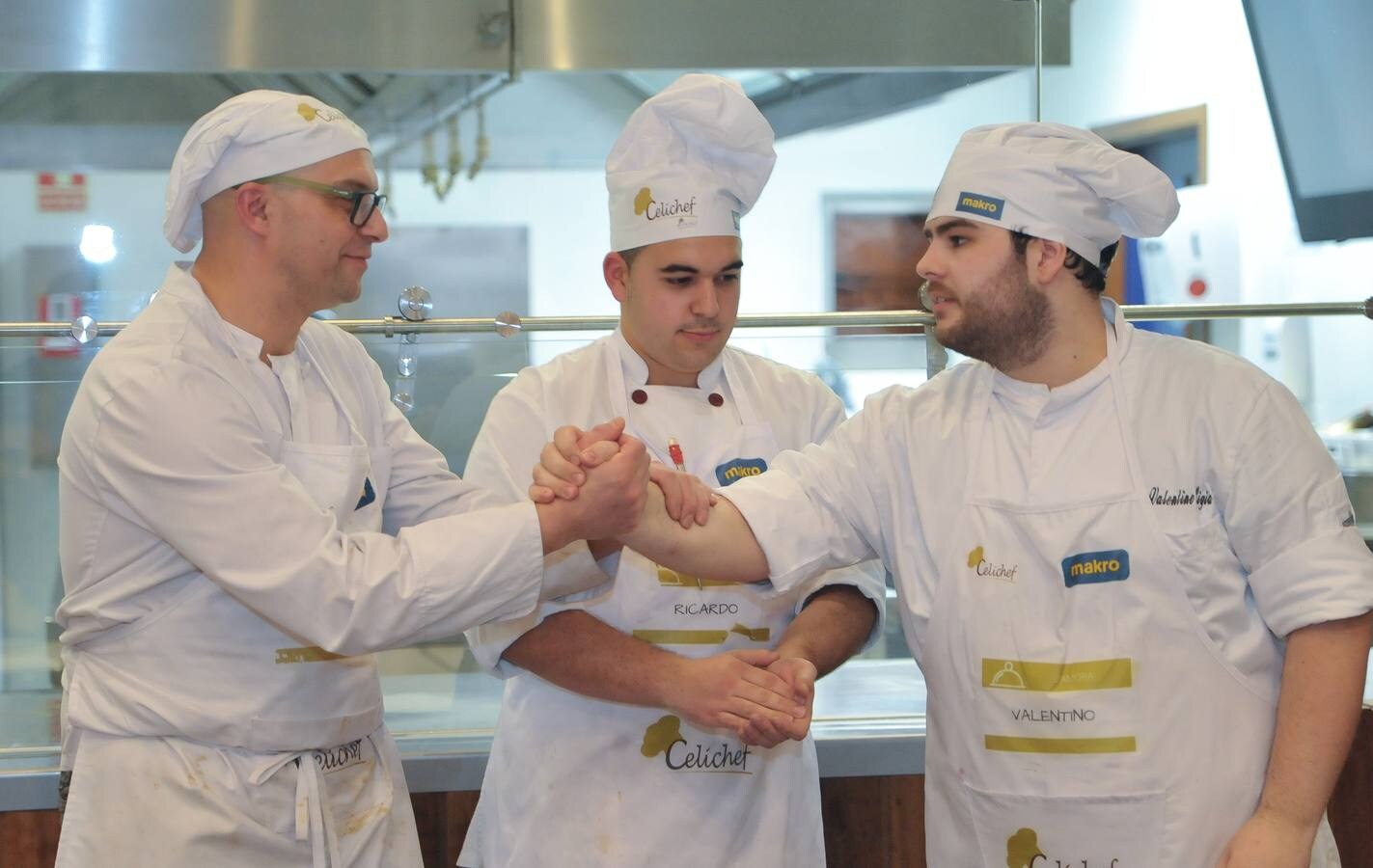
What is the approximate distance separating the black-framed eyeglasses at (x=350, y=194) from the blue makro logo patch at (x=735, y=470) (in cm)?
62

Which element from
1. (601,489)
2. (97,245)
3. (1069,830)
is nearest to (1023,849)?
(1069,830)

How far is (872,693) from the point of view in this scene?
2.61 m

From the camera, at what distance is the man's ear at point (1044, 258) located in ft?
6.11

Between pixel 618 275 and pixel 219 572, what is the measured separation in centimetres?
78

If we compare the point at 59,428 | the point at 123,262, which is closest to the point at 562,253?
the point at 123,262

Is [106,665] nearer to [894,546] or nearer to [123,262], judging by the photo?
[894,546]

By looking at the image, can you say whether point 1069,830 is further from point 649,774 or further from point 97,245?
point 97,245

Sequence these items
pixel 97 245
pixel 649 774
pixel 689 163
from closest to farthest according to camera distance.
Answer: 1. pixel 649 774
2. pixel 689 163
3. pixel 97 245

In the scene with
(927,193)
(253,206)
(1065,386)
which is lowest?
(1065,386)

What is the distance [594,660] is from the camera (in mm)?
1844

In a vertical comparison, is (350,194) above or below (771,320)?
above

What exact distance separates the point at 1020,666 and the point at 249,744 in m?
0.94

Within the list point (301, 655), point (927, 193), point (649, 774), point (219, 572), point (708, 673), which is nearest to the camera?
point (219, 572)

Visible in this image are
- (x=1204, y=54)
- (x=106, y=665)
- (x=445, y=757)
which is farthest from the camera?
(x=1204, y=54)
